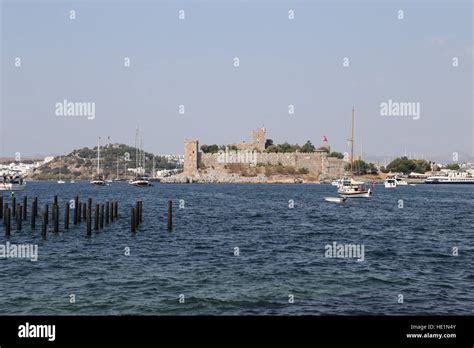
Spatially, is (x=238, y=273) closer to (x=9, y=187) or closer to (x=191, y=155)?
(x=9, y=187)

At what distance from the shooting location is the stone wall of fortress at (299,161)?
182375 mm

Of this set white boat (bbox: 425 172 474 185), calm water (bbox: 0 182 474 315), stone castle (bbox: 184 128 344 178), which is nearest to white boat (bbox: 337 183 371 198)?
calm water (bbox: 0 182 474 315)

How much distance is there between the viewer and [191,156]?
605 feet

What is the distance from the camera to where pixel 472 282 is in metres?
19.2

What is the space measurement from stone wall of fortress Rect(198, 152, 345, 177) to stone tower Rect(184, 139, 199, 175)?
3731 millimetres

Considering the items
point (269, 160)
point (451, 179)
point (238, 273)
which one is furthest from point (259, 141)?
point (238, 273)

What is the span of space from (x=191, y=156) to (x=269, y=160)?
24.8m

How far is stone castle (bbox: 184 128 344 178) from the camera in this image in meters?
182

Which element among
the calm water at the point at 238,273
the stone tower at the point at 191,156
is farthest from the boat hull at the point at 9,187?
the stone tower at the point at 191,156

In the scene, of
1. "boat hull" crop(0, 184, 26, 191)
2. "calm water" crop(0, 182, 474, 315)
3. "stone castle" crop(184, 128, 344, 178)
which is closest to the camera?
"calm water" crop(0, 182, 474, 315)

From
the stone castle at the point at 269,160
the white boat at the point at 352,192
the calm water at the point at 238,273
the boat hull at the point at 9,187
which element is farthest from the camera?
the stone castle at the point at 269,160

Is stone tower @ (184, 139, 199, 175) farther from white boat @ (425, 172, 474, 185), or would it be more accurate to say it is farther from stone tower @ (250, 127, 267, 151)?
white boat @ (425, 172, 474, 185)

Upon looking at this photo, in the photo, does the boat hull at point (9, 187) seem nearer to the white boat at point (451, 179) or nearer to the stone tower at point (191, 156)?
the stone tower at point (191, 156)
